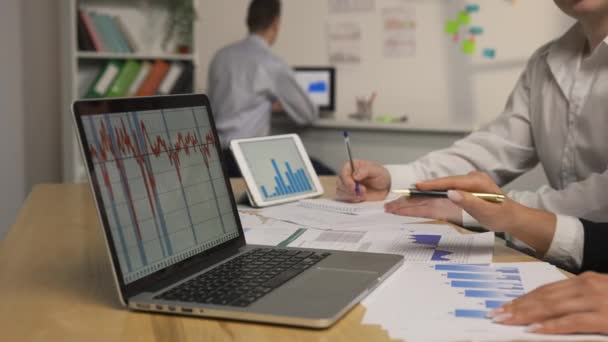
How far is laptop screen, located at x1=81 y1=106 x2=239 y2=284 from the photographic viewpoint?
888 millimetres

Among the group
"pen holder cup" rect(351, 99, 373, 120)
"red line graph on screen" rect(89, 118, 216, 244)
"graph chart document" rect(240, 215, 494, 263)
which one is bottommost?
"pen holder cup" rect(351, 99, 373, 120)

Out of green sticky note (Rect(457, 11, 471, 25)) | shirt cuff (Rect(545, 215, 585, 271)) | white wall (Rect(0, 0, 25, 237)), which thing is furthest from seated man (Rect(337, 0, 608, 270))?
white wall (Rect(0, 0, 25, 237))

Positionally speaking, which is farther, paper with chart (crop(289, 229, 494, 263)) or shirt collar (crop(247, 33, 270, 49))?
shirt collar (crop(247, 33, 270, 49))

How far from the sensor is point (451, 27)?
390 centimetres

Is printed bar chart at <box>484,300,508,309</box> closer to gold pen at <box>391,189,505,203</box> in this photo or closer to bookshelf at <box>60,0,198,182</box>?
gold pen at <box>391,189,505,203</box>

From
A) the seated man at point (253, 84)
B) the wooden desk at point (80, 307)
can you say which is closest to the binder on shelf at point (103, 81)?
the seated man at point (253, 84)

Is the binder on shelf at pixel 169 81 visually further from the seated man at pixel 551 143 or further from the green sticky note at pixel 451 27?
the seated man at pixel 551 143

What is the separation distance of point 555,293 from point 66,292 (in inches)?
24.4

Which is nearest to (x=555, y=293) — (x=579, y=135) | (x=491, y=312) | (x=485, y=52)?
(x=491, y=312)

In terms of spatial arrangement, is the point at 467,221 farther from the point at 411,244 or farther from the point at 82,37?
the point at 82,37

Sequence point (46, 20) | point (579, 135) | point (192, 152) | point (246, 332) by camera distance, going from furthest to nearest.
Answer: point (46, 20)
point (579, 135)
point (192, 152)
point (246, 332)

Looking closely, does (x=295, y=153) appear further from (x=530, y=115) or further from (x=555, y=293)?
(x=555, y=293)

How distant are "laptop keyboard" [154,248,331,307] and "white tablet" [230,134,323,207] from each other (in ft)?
1.82

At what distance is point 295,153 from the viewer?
5.96ft
